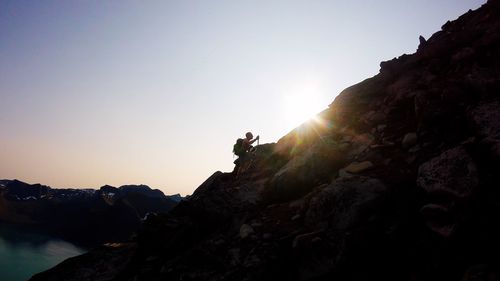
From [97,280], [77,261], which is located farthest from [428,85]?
[77,261]

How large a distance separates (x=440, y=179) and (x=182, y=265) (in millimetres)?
8551

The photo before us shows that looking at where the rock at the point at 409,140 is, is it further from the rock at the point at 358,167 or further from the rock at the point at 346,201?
the rock at the point at 346,201

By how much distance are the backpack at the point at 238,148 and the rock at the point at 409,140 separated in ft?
32.2

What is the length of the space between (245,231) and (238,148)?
856 cm

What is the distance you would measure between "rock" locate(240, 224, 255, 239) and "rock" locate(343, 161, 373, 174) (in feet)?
13.7

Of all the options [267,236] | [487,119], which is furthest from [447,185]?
[267,236]

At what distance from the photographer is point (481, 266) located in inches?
250

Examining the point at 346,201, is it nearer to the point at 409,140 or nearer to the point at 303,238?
the point at 303,238

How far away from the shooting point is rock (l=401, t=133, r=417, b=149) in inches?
444

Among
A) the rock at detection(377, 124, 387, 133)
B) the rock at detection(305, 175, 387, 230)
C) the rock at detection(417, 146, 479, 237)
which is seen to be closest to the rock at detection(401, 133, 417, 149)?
the rock at detection(417, 146, 479, 237)

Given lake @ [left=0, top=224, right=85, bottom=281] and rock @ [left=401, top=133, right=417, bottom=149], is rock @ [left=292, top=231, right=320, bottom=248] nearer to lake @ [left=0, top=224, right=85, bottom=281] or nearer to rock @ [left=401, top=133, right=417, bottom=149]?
rock @ [left=401, top=133, right=417, bottom=149]

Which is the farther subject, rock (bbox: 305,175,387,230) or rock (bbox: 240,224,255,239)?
rock (bbox: 240,224,255,239)

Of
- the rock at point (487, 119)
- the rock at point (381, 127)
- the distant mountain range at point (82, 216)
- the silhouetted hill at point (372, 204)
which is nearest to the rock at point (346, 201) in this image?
the silhouetted hill at point (372, 204)

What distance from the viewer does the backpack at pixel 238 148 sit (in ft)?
63.3
